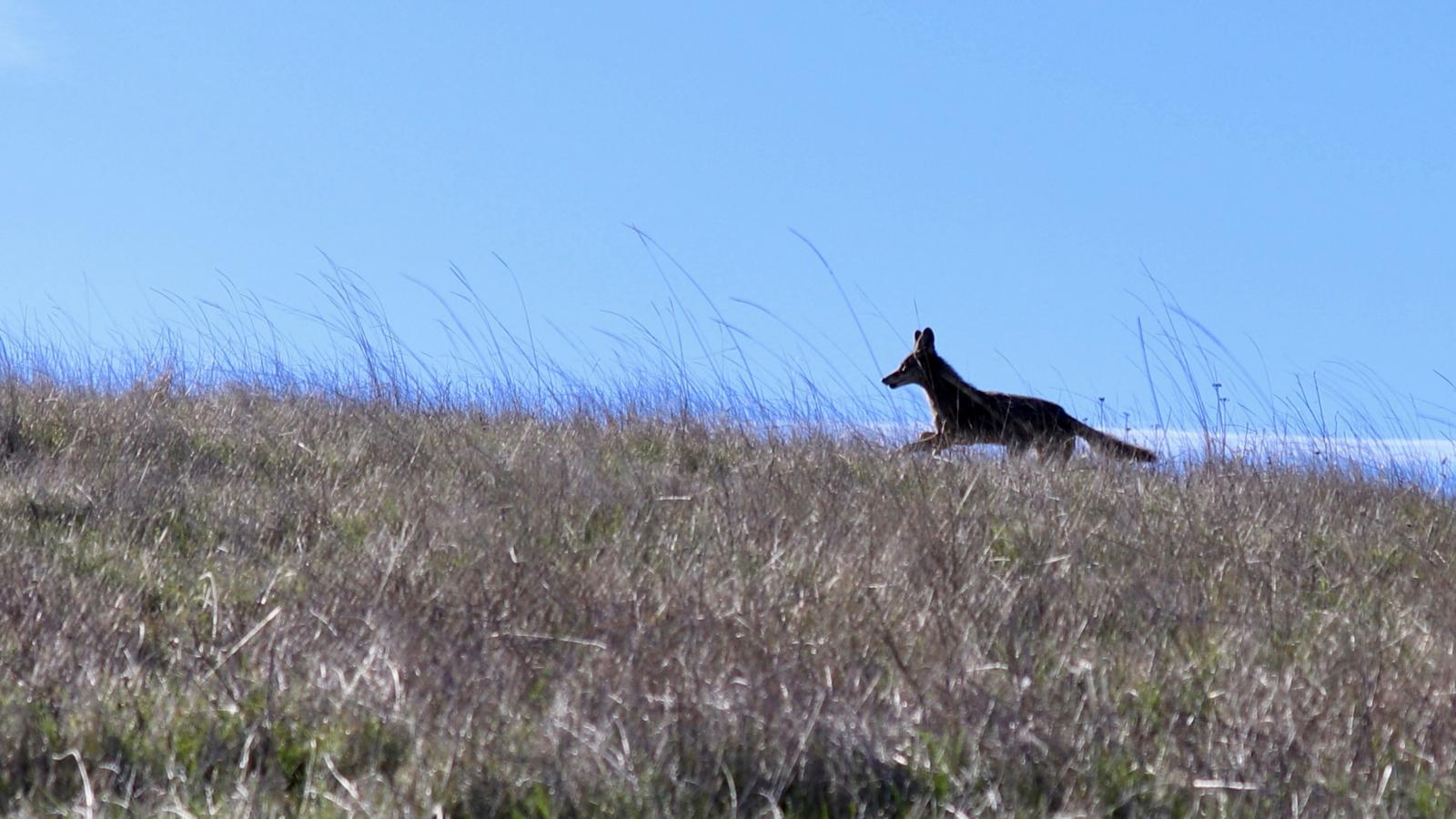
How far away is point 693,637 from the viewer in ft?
12.3

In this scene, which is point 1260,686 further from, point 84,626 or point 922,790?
point 84,626

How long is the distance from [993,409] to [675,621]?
6136 millimetres

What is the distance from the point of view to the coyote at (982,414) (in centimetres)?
899

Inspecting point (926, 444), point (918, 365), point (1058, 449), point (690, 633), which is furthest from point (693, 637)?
point (918, 365)

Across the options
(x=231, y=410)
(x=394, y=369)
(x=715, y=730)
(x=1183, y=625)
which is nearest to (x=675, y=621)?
(x=715, y=730)

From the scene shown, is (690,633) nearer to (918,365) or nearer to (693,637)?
(693,637)

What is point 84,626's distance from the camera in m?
3.84

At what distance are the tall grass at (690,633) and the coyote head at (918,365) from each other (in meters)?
3.63

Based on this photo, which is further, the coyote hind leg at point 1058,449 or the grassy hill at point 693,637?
the coyote hind leg at point 1058,449

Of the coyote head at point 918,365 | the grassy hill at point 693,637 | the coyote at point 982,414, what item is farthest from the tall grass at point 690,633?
the coyote head at point 918,365

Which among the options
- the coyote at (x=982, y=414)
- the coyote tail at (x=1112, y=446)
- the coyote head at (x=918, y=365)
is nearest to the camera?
the coyote tail at (x=1112, y=446)

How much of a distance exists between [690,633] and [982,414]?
20.5 ft

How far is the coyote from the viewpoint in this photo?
29.5 feet

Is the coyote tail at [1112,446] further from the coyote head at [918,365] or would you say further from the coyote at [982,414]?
the coyote head at [918,365]
